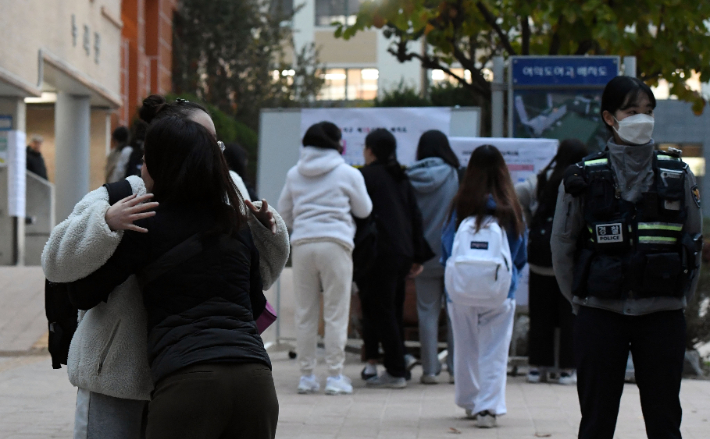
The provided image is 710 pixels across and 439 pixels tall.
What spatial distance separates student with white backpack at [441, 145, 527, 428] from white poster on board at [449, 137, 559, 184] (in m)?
2.56

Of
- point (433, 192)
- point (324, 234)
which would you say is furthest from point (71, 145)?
point (324, 234)

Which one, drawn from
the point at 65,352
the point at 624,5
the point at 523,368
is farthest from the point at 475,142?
the point at 65,352

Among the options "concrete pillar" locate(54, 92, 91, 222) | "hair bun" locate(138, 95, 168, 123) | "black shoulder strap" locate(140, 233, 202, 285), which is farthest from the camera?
"concrete pillar" locate(54, 92, 91, 222)

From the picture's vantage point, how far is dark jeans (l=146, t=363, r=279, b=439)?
2.99 meters

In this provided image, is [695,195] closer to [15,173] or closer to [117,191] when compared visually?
[117,191]

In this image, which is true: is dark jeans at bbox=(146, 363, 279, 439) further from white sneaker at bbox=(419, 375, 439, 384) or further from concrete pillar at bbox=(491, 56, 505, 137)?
concrete pillar at bbox=(491, 56, 505, 137)

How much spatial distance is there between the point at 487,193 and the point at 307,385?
2.29m

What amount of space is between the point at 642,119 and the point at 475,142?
5375 millimetres

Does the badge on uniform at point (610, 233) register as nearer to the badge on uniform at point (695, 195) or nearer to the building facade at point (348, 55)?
the badge on uniform at point (695, 195)

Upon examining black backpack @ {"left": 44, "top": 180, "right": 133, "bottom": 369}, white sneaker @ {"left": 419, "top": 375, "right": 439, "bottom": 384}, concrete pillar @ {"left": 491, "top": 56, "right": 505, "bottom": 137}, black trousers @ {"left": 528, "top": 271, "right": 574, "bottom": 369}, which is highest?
concrete pillar @ {"left": 491, "top": 56, "right": 505, "bottom": 137}

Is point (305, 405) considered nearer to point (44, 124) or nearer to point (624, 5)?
point (624, 5)

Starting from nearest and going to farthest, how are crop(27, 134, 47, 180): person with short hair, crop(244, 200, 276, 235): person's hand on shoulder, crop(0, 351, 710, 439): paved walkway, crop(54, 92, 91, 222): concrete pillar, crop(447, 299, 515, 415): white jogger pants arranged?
crop(244, 200, 276, 235): person's hand on shoulder → crop(0, 351, 710, 439): paved walkway → crop(447, 299, 515, 415): white jogger pants → crop(27, 134, 47, 180): person with short hair → crop(54, 92, 91, 222): concrete pillar

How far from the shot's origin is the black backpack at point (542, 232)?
8.76 m

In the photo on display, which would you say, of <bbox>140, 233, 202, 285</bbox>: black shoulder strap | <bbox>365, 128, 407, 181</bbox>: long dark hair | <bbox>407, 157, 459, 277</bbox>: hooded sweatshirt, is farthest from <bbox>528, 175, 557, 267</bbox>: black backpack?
<bbox>140, 233, 202, 285</bbox>: black shoulder strap
